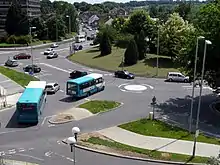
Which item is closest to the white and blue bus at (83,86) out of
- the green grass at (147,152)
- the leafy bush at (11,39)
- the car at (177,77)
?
the car at (177,77)

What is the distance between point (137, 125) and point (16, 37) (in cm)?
6511

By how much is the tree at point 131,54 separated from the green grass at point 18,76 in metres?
16.0

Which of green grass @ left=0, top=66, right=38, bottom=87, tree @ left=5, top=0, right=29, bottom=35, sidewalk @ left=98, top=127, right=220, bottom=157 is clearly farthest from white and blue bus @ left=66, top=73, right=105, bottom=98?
tree @ left=5, top=0, right=29, bottom=35

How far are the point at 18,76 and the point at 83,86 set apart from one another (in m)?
14.5

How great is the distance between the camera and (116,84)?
4522 centimetres

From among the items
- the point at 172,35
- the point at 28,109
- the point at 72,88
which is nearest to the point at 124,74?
the point at 172,35

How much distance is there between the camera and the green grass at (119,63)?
52528 millimetres

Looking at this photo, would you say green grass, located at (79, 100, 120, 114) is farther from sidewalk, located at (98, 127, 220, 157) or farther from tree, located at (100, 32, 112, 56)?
tree, located at (100, 32, 112, 56)

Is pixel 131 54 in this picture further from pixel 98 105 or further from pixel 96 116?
pixel 96 116

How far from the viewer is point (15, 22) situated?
9281cm

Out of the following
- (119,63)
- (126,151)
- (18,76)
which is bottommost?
(126,151)

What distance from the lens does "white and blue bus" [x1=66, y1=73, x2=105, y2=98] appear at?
37.5m

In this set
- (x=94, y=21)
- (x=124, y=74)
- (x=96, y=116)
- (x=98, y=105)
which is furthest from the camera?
(x=94, y=21)

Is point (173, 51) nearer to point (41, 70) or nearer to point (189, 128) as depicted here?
point (41, 70)
